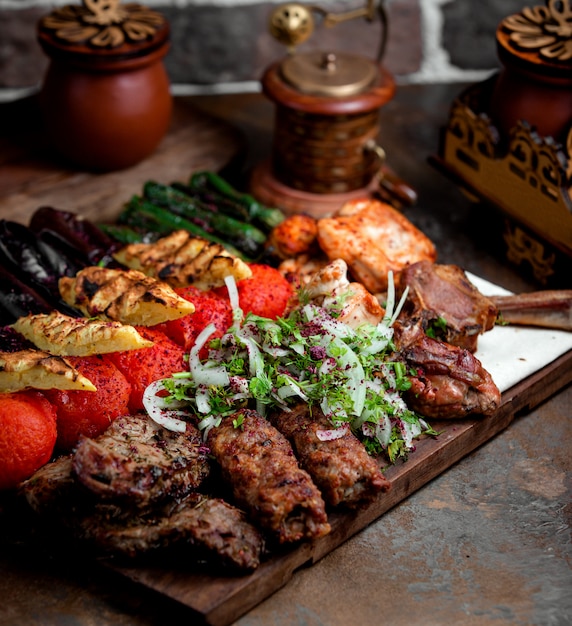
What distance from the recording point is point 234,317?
2965mm

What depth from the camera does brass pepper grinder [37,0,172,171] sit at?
389 centimetres

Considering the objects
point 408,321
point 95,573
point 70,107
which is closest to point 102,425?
point 95,573

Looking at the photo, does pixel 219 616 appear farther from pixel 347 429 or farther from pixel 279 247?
pixel 279 247

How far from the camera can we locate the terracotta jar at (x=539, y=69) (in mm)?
3582

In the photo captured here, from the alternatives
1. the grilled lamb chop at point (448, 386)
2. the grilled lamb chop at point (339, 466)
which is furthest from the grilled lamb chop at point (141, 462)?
the grilled lamb chop at point (448, 386)

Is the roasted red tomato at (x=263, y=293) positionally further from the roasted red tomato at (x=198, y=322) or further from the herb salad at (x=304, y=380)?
the herb salad at (x=304, y=380)

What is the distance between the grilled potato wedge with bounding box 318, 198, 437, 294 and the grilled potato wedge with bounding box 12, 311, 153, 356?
962mm

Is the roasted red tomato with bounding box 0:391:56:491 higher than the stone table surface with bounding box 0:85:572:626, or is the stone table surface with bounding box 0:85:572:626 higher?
the roasted red tomato with bounding box 0:391:56:491

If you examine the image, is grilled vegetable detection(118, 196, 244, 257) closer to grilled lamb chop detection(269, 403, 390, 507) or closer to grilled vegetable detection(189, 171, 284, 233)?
grilled vegetable detection(189, 171, 284, 233)

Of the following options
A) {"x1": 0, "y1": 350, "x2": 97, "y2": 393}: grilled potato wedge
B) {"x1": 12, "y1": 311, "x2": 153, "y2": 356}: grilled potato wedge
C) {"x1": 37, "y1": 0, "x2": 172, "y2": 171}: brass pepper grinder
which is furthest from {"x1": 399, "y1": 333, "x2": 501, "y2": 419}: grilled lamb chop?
{"x1": 37, "y1": 0, "x2": 172, "y2": 171}: brass pepper grinder

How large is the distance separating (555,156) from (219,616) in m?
2.30

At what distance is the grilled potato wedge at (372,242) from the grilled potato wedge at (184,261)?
41cm

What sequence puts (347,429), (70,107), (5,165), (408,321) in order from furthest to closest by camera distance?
(5,165) < (70,107) < (408,321) < (347,429)

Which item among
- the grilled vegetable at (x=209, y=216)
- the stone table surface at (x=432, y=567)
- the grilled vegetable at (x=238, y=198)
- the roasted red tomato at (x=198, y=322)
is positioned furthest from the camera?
the grilled vegetable at (x=238, y=198)
